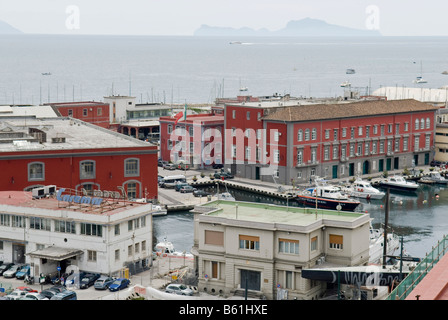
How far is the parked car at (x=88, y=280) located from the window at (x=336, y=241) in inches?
361

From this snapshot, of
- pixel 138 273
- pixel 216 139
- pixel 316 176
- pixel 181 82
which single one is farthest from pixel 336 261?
pixel 181 82

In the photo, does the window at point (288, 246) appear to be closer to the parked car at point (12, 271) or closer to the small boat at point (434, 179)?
the parked car at point (12, 271)

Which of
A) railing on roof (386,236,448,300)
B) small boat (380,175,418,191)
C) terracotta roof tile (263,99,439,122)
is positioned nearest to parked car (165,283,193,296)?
railing on roof (386,236,448,300)

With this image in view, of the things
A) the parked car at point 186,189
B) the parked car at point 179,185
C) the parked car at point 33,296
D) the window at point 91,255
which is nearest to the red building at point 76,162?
the parked car at point 186,189

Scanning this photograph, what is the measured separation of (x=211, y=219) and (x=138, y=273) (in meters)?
4.65

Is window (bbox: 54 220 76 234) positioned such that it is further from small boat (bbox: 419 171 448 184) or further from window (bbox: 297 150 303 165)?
small boat (bbox: 419 171 448 184)

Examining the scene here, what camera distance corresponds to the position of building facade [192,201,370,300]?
1185 inches

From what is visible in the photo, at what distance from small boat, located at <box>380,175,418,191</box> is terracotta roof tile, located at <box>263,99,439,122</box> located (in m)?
5.44

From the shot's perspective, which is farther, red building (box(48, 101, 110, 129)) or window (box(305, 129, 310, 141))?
red building (box(48, 101, 110, 129))

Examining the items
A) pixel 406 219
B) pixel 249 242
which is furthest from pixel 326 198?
pixel 249 242

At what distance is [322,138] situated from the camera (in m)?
59.7

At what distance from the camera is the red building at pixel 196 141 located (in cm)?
6366

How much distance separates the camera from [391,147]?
64812 mm

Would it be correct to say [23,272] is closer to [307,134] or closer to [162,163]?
[307,134]
